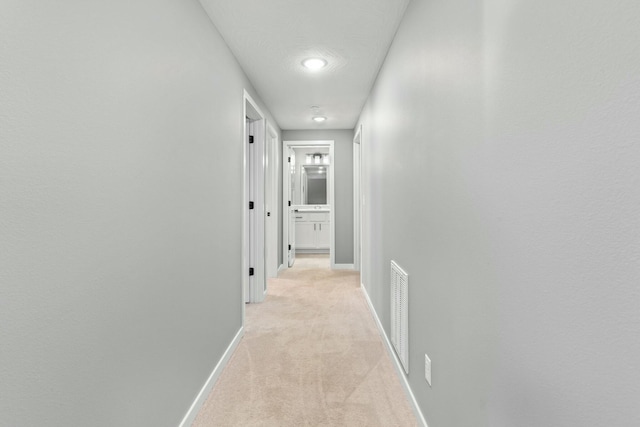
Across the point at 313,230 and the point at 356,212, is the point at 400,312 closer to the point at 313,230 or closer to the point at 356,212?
the point at 356,212

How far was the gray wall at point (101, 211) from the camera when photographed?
82 centimetres

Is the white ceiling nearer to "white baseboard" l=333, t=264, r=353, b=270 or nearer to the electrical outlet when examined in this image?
the electrical outlet

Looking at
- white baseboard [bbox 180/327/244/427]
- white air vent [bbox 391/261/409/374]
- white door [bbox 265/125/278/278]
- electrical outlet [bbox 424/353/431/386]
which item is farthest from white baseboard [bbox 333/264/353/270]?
electrical outlet [bbox 424/353/431/386]

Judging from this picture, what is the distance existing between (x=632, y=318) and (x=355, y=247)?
5.09 metres

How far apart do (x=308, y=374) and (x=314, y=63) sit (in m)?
2.43

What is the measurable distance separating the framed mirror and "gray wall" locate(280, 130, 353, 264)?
1765mm

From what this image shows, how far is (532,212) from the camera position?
834 millimetres

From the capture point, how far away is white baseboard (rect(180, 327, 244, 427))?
1784 millimetres

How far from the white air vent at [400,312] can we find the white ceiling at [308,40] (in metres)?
1.61

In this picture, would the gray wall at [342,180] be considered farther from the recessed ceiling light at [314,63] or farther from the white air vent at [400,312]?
the white air vent at [400,312]

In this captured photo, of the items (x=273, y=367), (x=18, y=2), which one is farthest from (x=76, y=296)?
(x=273, y=367)

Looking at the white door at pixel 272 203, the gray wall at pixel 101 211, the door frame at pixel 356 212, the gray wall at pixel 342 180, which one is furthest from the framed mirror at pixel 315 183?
the gray wall at pixel 101 211

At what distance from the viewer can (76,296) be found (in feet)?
3.28

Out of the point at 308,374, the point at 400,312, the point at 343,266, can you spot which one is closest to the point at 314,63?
the point at 400,312
